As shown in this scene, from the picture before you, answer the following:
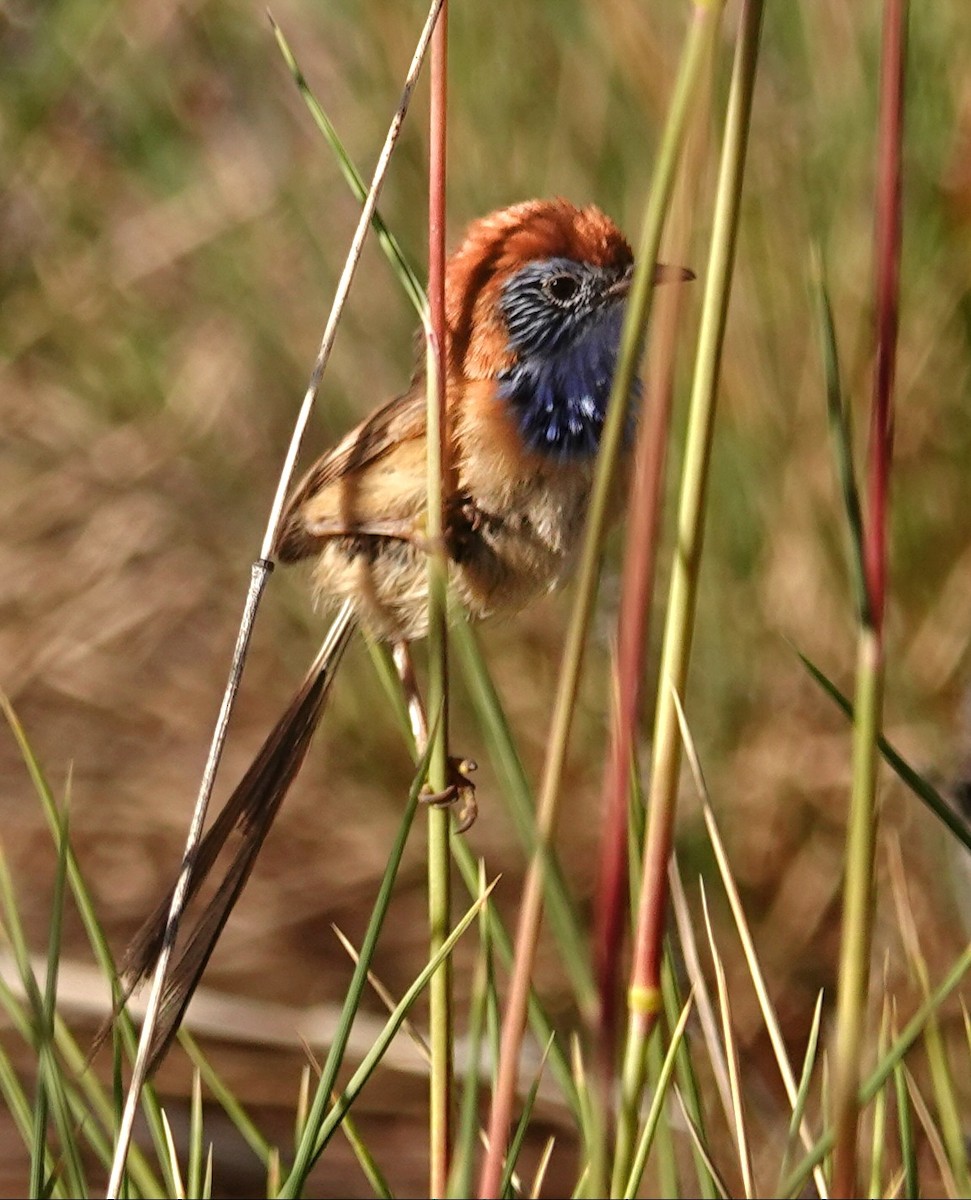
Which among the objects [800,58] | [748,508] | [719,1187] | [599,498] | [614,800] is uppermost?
[800,58]

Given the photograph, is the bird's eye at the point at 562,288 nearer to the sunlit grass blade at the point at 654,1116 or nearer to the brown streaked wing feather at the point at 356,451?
the brown streaked wing feather at the point at 356,451

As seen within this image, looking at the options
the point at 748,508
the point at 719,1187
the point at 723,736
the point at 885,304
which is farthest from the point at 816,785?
the point at 885,304

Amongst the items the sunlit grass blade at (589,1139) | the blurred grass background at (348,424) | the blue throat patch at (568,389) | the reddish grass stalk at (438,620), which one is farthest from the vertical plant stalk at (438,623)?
the blurred grass background at (348,424)

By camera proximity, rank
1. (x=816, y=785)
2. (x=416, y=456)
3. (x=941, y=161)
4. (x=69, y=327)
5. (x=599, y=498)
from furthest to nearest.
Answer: (x=69, y=327), (x=816, y=785), (x=941, y=161), (x=416, y=456), (x=599, y=498)

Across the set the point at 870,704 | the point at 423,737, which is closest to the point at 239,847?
the point at 423,737

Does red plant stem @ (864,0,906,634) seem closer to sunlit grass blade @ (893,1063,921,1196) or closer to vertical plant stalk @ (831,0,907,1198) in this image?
vertical plant stalk @ (831,0,907,1198)

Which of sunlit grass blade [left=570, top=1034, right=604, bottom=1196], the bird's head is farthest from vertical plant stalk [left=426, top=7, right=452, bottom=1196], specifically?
the bird's head

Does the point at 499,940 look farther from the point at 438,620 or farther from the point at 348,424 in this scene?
the point at 348,424

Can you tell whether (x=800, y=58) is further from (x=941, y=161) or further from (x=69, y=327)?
(x=69, y=327)
